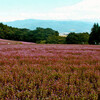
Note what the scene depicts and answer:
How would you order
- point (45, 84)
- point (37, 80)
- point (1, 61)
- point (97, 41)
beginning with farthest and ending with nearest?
point (97, 41)
point (1, 61)
point (37, 80)
point (45, 84)

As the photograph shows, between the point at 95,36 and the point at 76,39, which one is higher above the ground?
the point at 95,36

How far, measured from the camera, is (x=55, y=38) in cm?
6322

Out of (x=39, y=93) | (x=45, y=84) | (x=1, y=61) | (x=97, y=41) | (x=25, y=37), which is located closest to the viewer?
(x=39, y=93)

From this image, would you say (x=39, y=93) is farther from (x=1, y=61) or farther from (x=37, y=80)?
(x=1, y=61)

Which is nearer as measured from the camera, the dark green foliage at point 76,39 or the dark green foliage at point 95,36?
the dark green foliage at point 95,36

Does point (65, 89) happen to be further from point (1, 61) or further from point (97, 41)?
point (97, 41)

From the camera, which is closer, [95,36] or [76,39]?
[95,36]

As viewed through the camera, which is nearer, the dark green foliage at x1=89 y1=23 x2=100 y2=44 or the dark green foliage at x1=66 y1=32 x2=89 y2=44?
the dark green foliage at x1=89 y1=23 x2=100 y2=44

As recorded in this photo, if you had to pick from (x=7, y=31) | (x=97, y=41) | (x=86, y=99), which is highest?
(x=7, y=31)

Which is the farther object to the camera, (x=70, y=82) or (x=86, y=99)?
(x=70, y=82)

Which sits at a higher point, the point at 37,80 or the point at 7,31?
the point at 7,31

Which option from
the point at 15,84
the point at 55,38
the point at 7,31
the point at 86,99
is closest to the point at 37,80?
the point at 15,84

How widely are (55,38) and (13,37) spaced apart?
27.4m

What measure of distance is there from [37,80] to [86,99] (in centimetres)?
133
